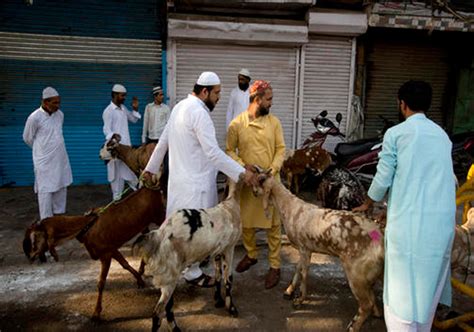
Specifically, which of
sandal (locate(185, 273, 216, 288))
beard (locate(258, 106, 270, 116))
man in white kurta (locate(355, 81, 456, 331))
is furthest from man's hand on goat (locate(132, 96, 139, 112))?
man in white kurta (locate(355, 81, 456, 331))

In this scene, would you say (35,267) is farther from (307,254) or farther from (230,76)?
(230,76)

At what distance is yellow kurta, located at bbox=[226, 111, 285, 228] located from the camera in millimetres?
4426

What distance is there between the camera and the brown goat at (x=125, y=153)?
6.64 meters

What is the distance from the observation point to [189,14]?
8.39 m

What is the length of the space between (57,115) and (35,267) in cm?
221

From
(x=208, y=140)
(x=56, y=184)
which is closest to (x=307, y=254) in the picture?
(x=208, y=140)

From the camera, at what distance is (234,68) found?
9.08 metres

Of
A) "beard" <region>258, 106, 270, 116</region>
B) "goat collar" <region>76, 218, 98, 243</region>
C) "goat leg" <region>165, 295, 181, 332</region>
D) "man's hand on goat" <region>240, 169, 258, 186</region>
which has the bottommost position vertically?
"goat leg" <region>165, 295, 181, 332</region>

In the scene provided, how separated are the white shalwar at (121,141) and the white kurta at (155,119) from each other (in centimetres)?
92

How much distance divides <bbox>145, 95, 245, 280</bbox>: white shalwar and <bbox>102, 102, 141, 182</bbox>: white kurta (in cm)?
294

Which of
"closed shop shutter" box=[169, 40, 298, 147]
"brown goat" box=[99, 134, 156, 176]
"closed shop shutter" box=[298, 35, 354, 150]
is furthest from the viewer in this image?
"closed shop shutter" box=[298, 35, 354, 150]

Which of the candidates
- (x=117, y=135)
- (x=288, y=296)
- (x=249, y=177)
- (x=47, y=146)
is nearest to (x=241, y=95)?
(x=117, y=135)

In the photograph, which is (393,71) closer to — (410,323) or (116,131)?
(116,131)

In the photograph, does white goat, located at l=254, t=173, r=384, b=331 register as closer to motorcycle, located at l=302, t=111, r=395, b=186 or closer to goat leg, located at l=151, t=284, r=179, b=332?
goat leg, located at l=151, t=284, r=179, b=332
